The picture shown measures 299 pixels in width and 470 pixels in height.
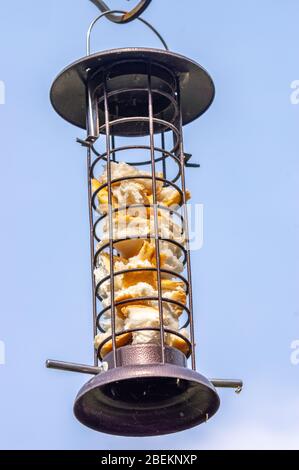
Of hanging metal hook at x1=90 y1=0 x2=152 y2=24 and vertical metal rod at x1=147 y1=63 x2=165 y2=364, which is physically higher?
hanging metal hook at x1=90 y1=0 x2=152 y2=24

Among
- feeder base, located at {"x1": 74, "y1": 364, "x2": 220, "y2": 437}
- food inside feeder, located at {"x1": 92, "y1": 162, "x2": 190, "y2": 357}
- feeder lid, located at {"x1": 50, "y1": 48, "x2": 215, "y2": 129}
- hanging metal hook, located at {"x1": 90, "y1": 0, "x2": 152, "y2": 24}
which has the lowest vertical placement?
feeder base, located at {"x1": 74, "y1": 364, "x2": 220, "y2": 437}

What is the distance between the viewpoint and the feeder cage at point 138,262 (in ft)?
25.1

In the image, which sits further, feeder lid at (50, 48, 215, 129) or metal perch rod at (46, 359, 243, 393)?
feeder lid at (50, 48, 215, 129)

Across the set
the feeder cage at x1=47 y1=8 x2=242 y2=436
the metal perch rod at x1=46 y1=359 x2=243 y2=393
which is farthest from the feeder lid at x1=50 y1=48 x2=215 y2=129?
the metal perch rod at x1=46 y1=359 x2=243 y2=393

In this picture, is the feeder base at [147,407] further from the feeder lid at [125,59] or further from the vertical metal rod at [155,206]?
the feeder lid at [125,59]

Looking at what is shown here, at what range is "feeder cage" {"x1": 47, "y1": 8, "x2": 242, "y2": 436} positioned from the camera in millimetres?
7664

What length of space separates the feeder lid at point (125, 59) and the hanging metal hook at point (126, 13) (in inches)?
7.6

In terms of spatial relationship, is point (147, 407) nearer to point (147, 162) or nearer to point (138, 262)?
point (138, 262)

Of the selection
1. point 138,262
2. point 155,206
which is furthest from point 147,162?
point 138,262

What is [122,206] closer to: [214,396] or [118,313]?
[118,313]

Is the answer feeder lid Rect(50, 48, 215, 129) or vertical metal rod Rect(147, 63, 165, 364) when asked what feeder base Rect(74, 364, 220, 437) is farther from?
feeder lid Rect(50, 48, 215, 129)

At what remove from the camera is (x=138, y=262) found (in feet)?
25.9

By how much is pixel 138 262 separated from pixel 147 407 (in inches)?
34.1

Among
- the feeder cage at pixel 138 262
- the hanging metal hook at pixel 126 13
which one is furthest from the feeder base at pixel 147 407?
the hanging metal hook at pixel 126 13
